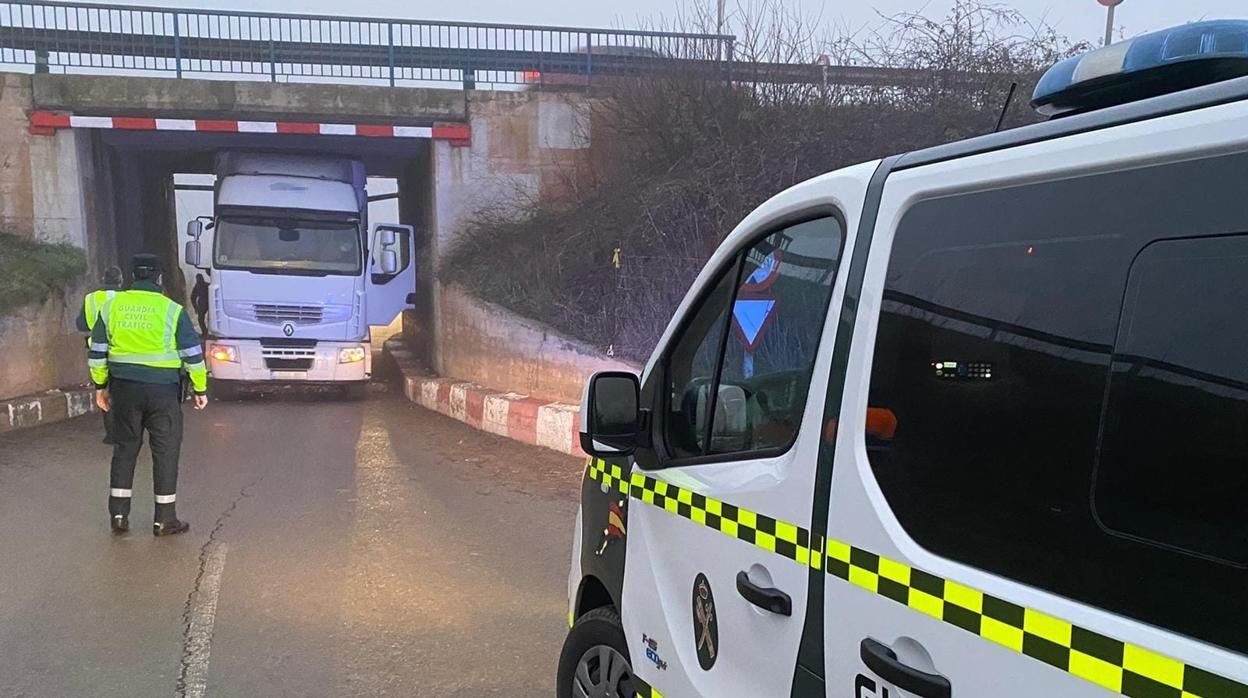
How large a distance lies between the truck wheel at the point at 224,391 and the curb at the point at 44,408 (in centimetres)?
181

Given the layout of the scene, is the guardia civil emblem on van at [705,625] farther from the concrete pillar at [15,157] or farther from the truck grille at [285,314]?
the concrete pillar at [15,157]

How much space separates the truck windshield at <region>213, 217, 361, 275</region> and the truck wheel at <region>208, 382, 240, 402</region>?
205 cm

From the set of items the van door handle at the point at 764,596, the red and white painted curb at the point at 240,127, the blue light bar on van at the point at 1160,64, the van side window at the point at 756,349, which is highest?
the red and white painted curb at the point at 240,127

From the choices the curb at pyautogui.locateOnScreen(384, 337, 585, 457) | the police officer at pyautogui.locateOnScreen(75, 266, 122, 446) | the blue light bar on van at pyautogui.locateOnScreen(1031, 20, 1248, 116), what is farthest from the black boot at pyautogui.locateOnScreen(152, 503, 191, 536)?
the blue light bar on van at pyautogui.locateOnScreen(1031, 20, 1248, 116)

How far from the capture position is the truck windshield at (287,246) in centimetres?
1200

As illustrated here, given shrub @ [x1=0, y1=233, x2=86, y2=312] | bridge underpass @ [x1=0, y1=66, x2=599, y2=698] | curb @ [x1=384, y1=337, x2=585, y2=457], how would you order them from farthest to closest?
shrub @ [x1=0, y1=233, x2=86, y2=312], curb @ [x1=384, y1=337, x2=585, y2=457], bridge underpass @ [x1=0, y1=66, x2=599, y2=698]

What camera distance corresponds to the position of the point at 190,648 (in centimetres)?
402

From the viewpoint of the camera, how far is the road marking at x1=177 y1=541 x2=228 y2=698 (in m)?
3.68

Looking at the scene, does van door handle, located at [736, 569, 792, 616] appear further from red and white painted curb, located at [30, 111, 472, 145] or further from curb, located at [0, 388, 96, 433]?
red and white painted curb, located at [30, 111, 472, 145]

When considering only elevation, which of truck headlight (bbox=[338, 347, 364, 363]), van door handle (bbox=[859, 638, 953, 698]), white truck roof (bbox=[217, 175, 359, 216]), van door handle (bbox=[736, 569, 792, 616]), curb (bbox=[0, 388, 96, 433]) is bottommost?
curb (bbox=[0, 388, 96, 433])

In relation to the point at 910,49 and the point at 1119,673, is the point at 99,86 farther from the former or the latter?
the point at 1119,673

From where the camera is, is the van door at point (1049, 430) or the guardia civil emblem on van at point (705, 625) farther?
the guardia civil emblem on van at point (705, 625)

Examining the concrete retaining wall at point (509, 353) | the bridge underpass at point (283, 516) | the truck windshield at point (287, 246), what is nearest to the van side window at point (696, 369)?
the bridge underpass at point (283, 516)

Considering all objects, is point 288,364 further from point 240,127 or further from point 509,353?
point 240,127
